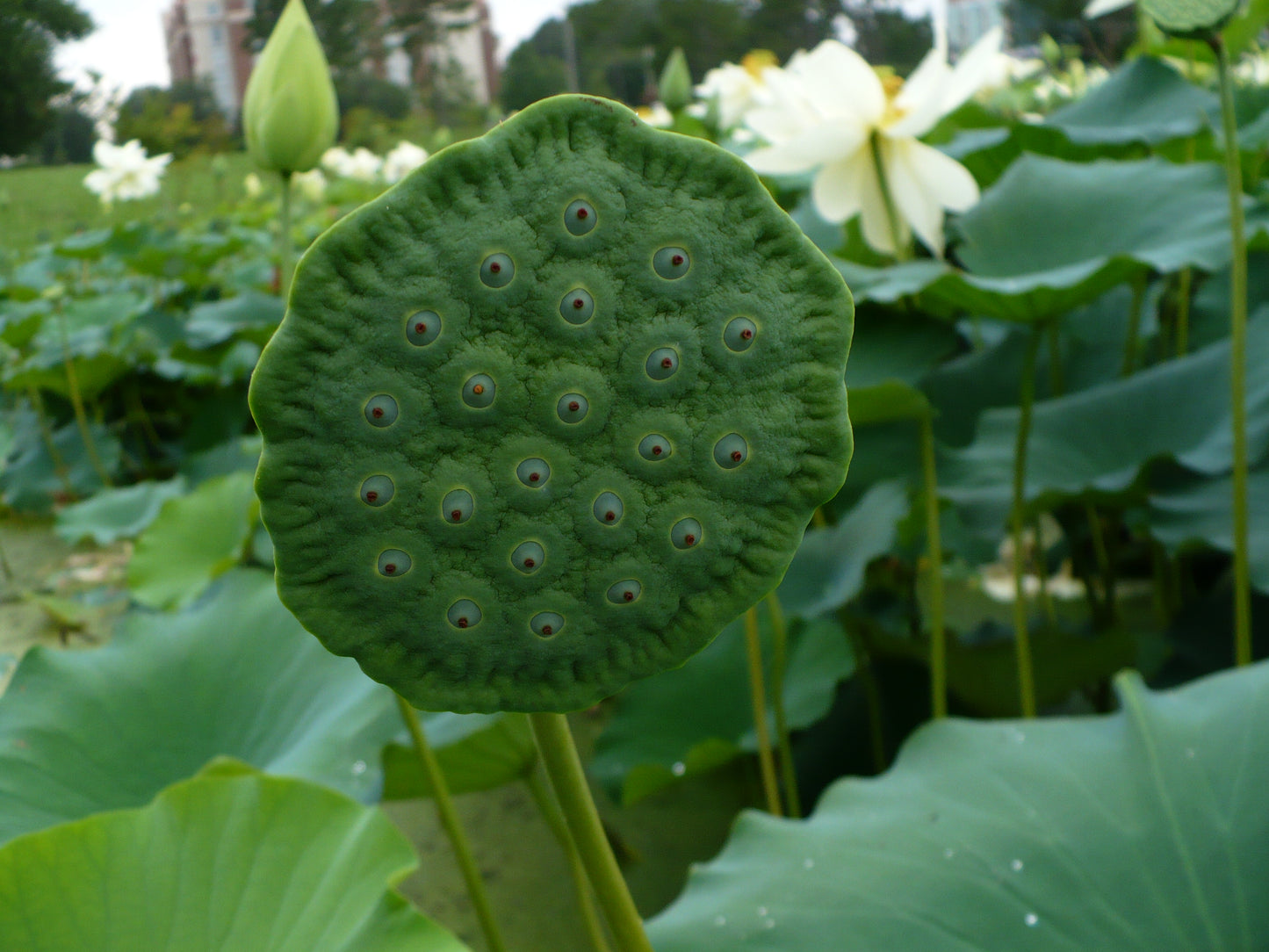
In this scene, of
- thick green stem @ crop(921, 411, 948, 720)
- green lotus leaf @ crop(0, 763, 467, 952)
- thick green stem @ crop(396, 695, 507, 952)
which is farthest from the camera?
thick green stem @ crop(921, 411, 948, 720)

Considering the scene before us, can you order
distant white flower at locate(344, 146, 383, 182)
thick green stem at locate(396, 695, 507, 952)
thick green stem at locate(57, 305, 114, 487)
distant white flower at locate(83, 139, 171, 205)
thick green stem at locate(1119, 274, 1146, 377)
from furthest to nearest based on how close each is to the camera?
distant white flower at locate(344, 146, 383, 182)
distant white flower at locate(83, 139, 171, 205)
thick green stem at locate(57, 305, 114, 487)
thick green stem at locate(1119, 274, 1146, 377)
thick green stem at locate(396, 695, 507, 952)

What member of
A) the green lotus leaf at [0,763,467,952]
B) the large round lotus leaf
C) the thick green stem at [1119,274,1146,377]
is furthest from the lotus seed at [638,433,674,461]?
the thick green stem at [1119,274,1146,377]

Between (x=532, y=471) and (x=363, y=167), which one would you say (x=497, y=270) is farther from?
(x=363, y=167)

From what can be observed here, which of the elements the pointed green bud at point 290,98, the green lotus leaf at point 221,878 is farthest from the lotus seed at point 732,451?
the pointed green bud at point 290,98

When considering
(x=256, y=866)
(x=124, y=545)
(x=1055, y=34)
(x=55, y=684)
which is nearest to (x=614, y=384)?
(x=256, y=866)

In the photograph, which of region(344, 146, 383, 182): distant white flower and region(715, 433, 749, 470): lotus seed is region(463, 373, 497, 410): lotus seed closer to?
region(715, 433, 749, 470): lotus seed

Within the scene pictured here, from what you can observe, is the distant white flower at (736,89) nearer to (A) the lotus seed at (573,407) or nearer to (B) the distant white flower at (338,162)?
(A) the lotus seed at (573,407)
